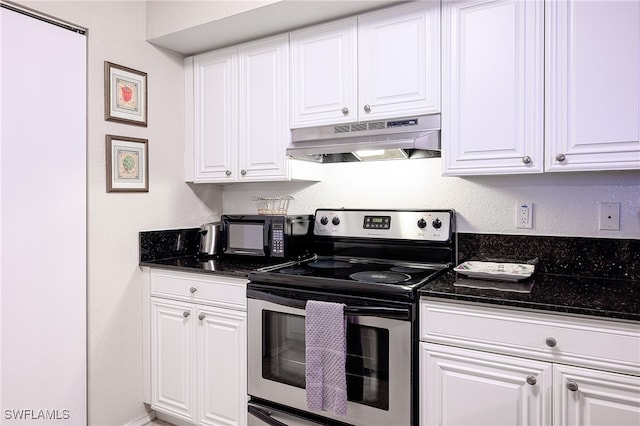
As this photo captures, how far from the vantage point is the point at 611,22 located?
62.0 inches

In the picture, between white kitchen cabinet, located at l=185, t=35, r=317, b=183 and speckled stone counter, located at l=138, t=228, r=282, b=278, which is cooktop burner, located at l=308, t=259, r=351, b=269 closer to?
speckled stone counter, located at l=138, t=228, r=282, b=278

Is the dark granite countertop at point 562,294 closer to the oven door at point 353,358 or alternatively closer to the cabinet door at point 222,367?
the oven door at point 353,358

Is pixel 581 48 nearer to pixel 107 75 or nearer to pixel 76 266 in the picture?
pixel 107 75

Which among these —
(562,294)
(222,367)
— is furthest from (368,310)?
(222,367)

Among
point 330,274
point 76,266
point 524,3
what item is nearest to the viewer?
point 524,3

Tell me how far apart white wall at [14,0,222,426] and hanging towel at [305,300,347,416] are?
1.12 m

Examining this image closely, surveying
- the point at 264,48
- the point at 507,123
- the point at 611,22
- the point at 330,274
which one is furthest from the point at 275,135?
the point at 611,22

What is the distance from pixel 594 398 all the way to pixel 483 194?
1.00 meters

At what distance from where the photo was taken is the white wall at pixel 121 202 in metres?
2.15

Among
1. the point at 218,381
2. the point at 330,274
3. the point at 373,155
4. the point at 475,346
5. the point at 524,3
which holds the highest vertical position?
the point at 524,3

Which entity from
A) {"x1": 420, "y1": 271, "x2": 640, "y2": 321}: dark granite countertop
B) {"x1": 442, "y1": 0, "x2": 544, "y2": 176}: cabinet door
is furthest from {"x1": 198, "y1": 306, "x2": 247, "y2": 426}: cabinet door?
{"x1": 442, "y1": 0, "x2": 544, "y2": 176}: cabinet door

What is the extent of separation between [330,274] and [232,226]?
80 cm

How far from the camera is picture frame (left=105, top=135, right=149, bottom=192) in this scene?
87.4 inches

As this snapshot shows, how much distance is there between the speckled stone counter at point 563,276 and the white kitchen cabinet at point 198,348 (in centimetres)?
96
